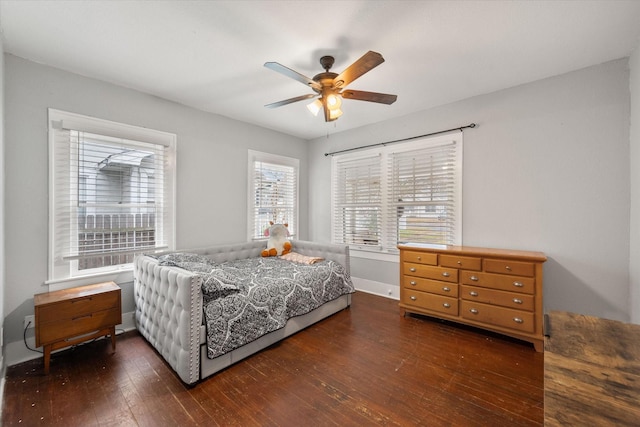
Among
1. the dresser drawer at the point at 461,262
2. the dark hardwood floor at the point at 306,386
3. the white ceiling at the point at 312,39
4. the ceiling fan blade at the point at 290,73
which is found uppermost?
the white ceiling at the point at 312,39

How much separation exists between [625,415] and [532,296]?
221 cm

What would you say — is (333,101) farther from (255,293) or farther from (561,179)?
(561,179)

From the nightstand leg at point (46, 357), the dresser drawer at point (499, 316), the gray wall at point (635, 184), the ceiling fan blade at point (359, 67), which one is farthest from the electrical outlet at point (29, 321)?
the gray wall at point (635, 184)

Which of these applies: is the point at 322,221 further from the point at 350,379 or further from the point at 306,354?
the point at 350,379

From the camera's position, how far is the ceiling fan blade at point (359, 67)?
1.75 metres

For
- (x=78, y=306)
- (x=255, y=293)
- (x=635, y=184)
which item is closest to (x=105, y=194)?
(x=78, y=306)

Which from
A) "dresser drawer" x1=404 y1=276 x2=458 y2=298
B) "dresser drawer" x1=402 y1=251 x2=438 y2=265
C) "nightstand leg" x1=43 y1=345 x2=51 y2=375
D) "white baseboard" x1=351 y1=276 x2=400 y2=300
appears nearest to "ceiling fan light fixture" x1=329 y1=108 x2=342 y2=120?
"dresser drawer" x1=402 y1=251 x2=438 y2=265

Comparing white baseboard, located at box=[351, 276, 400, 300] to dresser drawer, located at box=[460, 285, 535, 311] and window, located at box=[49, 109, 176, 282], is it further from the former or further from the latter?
window, located at box=[49, 109, 176, 282]

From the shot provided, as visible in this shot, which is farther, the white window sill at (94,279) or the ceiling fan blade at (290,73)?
the white window sill at (94,279)

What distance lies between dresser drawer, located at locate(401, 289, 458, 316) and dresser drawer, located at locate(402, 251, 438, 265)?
1.21 ft

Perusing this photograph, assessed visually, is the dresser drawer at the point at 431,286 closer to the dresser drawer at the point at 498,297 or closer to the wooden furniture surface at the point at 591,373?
the dresser drawer at the point at 498,297

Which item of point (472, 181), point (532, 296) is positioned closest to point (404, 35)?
point (472, 181)

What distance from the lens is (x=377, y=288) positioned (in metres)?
4.00

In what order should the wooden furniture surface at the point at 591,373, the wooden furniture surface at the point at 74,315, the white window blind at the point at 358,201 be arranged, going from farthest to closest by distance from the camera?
the white window blind at the point at 358,201 < the wooden furniture surface at the point at 74,315 < the wooden furniture surface at the point at 591,373
